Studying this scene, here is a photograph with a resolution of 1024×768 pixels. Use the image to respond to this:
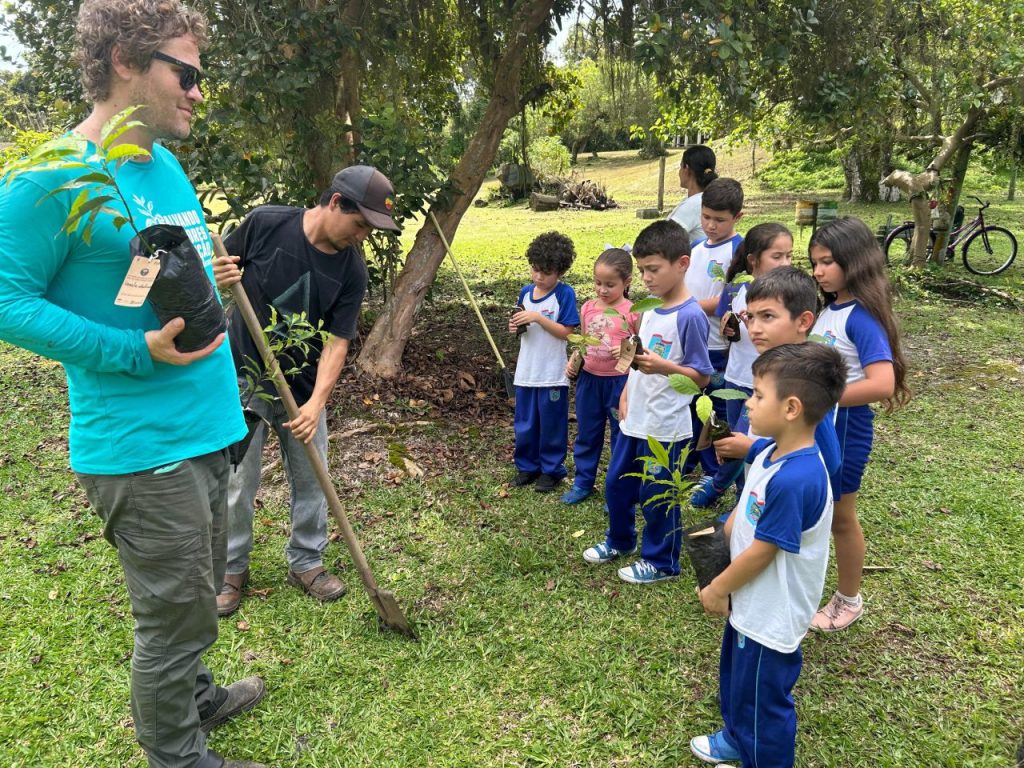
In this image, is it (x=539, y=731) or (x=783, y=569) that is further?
(x=539, y=731)

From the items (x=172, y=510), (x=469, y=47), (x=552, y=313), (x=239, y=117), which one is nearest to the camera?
(x=172, y=510)

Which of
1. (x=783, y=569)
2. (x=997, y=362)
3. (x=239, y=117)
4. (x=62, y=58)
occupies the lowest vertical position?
(x=997, y=362)

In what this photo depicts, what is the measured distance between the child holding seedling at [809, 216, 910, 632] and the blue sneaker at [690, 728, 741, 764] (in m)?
0.93

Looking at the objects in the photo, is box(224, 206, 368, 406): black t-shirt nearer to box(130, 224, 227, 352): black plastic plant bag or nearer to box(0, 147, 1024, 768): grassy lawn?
box(130, 224, 227, 352): black plastic plant bag

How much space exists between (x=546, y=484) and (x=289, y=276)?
2.05 metres

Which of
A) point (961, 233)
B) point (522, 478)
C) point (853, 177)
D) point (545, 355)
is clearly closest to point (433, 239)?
point (545, 355)

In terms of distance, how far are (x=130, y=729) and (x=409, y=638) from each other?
1041 mm

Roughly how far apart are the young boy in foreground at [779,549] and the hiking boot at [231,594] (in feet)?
6.96

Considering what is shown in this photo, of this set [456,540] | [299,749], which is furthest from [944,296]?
[299,749]

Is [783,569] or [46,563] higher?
[783,569]

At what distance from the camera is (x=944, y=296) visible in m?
8.54

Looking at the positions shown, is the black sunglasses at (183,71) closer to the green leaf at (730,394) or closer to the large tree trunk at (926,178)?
the green leaf at (730,394)

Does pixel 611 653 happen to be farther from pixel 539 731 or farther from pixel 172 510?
pixel 172 510

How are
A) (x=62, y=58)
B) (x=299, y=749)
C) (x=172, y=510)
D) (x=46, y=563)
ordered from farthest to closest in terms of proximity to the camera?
(x=62, y=58) < (x=46, y=563) < (x=299, y=749) < (x=172, y=510)
